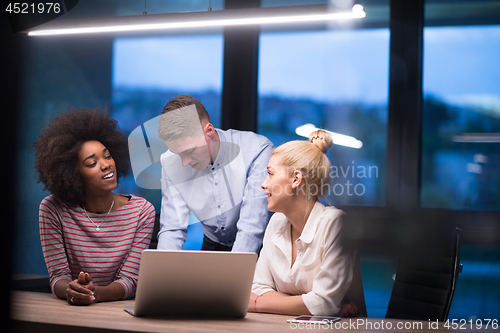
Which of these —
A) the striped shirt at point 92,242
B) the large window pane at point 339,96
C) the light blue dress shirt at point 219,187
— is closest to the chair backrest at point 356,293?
the light blue dress shirt at point 219,187

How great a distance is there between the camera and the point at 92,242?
176cm

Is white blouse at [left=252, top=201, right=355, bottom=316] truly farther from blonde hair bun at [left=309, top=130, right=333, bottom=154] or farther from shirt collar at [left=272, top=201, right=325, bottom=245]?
blonde hair bun at [left=309, top=130, right=333, bottom=154]

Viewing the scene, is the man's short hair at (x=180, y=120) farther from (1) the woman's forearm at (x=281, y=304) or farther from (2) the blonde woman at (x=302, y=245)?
(1) the woman's forearm at (x=281, y=304)

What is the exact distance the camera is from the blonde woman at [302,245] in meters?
1.39

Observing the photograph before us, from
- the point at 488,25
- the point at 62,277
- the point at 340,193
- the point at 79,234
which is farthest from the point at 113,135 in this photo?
the point at 488,25

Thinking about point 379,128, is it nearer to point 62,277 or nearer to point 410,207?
point 410,207

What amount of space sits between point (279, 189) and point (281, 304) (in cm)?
42

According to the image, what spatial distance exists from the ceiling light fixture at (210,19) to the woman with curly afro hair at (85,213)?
50cm

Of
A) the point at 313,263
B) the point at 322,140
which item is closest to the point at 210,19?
the point at 322,140

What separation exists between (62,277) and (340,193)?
5.80 feet

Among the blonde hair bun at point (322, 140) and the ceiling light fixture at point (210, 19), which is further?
the ceiling light fixture at point (210, 19)

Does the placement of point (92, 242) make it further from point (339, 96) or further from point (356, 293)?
point (339, 96)

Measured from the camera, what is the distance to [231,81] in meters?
3.16

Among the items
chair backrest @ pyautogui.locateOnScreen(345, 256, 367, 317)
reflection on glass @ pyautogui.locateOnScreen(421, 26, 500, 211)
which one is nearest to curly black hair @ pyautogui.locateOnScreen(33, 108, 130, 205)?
chair backrest @ pyautogui.locateOnScreen(345, 256, 367, 317)
